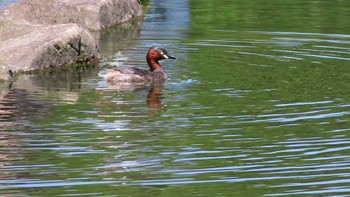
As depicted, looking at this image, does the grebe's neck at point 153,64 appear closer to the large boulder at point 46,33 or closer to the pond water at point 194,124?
the pond water at point 194,124

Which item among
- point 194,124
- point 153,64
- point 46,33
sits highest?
point 46,33

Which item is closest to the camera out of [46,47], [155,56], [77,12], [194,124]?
[194,124]

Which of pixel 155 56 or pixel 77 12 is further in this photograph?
pixel 77 12

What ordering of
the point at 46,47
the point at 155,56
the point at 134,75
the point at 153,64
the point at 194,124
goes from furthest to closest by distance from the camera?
1. the point at 46,47
2. the point at 155,56
3. the point at 153,64
4. the point at 134,75
5. the point at 194,124

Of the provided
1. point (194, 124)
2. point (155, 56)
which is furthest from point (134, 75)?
point (194, 124)

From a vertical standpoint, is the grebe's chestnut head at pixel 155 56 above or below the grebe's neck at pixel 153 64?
above

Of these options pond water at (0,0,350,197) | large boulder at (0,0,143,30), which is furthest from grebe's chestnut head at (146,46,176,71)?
large boulder at (0,0,143,30)

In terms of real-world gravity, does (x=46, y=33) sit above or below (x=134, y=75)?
above

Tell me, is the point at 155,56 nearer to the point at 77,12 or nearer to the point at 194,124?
the point at 194,124

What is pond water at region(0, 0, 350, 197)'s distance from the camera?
1070 centimetres

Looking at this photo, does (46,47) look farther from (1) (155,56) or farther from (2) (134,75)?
(2) (134,75)

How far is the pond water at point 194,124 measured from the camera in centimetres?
1070

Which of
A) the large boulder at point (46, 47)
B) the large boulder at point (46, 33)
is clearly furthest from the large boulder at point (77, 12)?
the large boulder at point (46, 47)

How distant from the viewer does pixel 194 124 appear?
536 inches
